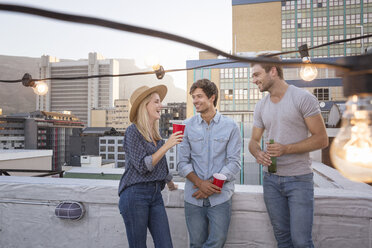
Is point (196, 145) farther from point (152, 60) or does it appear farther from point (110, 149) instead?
point (110, 149)

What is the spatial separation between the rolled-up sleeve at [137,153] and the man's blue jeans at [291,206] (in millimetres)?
948

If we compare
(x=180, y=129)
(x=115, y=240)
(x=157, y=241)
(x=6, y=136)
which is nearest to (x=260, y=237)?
(x=157, y=241)

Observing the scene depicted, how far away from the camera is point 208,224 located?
2.07 meters

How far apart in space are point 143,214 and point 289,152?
1.16m

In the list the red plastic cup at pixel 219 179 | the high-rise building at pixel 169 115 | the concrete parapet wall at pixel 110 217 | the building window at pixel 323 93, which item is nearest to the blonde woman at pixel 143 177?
the red plastic cup at pixel 219 179

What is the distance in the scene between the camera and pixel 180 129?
2.03m

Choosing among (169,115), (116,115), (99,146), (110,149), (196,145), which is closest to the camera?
(196,145)

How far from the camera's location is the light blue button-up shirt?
2.04 metres

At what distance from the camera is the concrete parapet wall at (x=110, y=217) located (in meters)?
2.15

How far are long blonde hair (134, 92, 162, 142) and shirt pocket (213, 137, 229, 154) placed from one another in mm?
476

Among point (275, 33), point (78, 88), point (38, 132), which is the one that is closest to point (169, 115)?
point (38, 132)

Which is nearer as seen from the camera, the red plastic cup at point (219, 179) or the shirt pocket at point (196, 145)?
the red plastic cup at point (219, 179)

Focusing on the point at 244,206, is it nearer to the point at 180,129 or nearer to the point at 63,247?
the point at 180,129

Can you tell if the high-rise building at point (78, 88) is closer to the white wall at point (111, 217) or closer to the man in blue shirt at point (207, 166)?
the white wall at point (111, 217)
